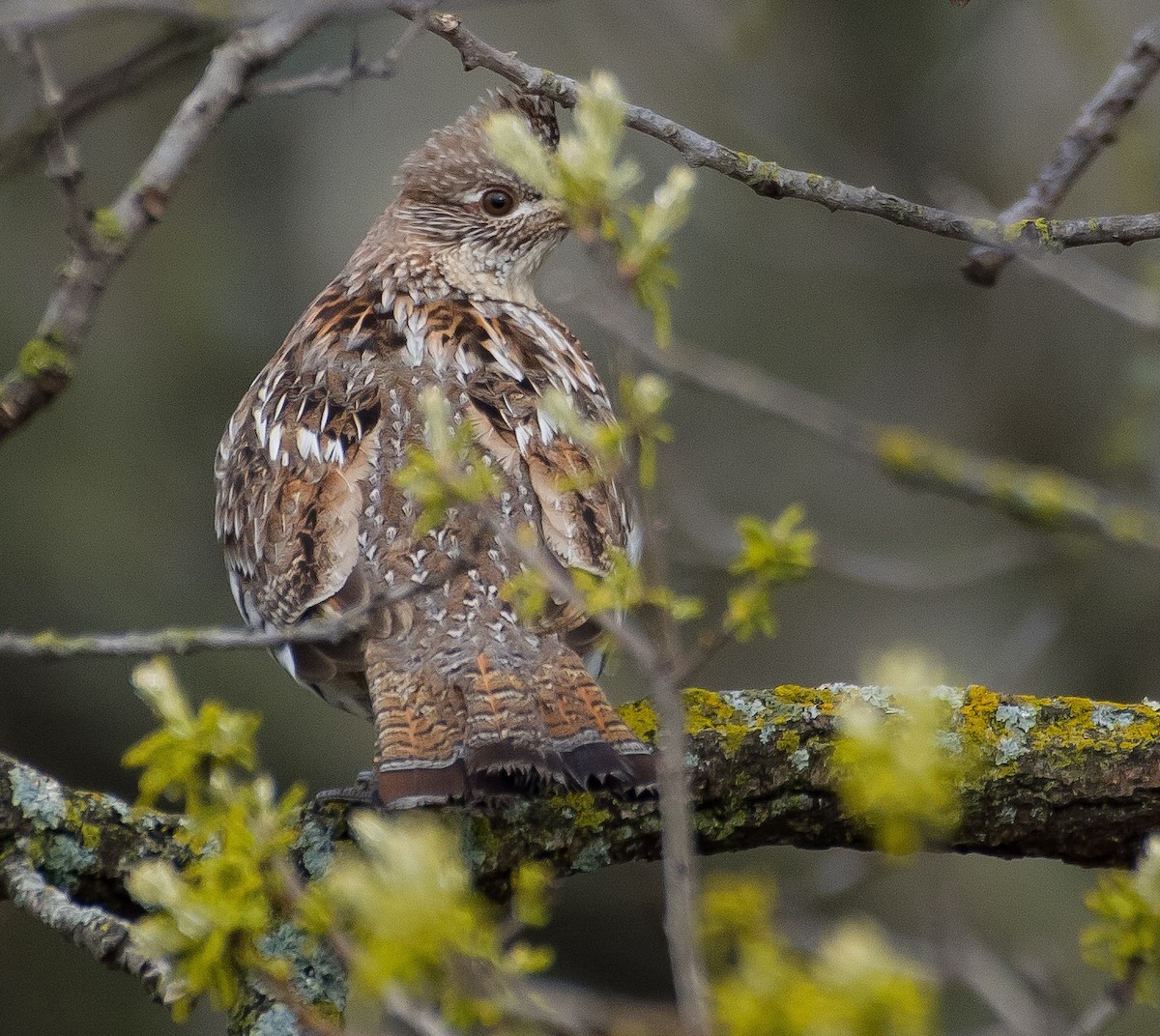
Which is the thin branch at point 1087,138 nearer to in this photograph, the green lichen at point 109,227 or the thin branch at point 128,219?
the thin branch at point 128,219

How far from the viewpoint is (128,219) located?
3.79 meters

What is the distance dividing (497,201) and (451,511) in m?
1.91

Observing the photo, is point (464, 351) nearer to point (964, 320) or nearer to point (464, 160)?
point (464, 160)

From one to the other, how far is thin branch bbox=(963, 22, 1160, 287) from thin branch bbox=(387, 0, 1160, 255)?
893 mm

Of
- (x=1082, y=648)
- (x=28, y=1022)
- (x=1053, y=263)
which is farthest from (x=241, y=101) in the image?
(x=1082, y=648)

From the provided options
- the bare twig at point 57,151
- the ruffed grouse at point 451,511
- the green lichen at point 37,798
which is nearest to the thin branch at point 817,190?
the bare twig at point 57,151

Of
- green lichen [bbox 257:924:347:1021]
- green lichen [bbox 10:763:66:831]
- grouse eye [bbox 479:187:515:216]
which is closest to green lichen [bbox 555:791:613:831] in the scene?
green lichen [bbox 257:924:347:1021]

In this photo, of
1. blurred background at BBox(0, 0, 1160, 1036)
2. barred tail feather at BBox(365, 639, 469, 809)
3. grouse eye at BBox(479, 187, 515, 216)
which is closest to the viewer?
barred tail feather at BBox(365, 639, 469, 809)

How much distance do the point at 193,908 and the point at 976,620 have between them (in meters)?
7.27

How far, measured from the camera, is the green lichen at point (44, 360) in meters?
3.59

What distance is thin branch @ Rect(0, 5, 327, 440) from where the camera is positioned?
11.8 ft

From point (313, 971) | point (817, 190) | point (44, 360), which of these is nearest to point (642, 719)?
point (313, 971)

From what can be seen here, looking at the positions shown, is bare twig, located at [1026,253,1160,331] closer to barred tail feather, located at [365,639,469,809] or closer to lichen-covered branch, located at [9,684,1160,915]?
lichen-covered branch, located at [9,684,1160,915]

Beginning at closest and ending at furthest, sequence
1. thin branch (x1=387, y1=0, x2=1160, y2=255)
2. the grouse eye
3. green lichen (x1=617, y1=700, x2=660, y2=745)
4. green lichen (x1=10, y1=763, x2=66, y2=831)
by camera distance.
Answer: thin branch (x1=387, y1=0, x2=1160, y2=255) < green lichen (x1=10, y1=763, x2=66, y2=831) < green lichen (x1=617, y1=700, x2=660, y2=745) < the grouse eye
